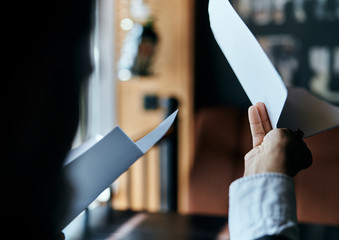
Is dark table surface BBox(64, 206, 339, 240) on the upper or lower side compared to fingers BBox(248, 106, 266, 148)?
lower

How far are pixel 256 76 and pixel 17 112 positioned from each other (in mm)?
331

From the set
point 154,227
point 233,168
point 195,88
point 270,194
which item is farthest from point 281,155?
point 195,88

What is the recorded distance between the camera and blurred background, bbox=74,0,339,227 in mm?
1585

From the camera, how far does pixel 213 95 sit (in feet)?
6.70

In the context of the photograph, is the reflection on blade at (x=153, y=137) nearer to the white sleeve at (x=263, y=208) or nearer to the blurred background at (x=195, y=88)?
the white sleeve at (x=263, y=208)

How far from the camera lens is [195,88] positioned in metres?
2.09

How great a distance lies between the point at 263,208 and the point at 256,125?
19 cm

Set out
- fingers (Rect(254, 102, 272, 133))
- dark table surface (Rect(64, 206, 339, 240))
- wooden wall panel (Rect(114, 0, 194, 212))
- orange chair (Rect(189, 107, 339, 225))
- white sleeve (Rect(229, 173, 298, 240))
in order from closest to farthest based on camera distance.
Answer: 1. white sleeve (Rect(229, 173, 298, 240))
2. fingers (Rect(254, 102, 272, 133))
3. dark table surface (Rect(64, 206, 339, 240))
4. orange chair (Rect(189, 107, 339, 225))
5. wooden wall panel (Rect(114, 0, 194, 212))

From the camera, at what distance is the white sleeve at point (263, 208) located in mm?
408

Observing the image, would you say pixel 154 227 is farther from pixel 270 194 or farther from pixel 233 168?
pixel 233 168

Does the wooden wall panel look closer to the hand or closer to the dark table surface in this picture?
the dark table surface

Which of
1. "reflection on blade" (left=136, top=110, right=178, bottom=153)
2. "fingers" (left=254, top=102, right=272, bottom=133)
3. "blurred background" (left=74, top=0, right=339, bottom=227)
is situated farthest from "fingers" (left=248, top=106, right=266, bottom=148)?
A: "blurred background" (left=74, top=0, right=339, bottom=227)

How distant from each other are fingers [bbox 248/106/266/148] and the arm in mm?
68

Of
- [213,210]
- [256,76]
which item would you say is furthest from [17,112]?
[213,210]
